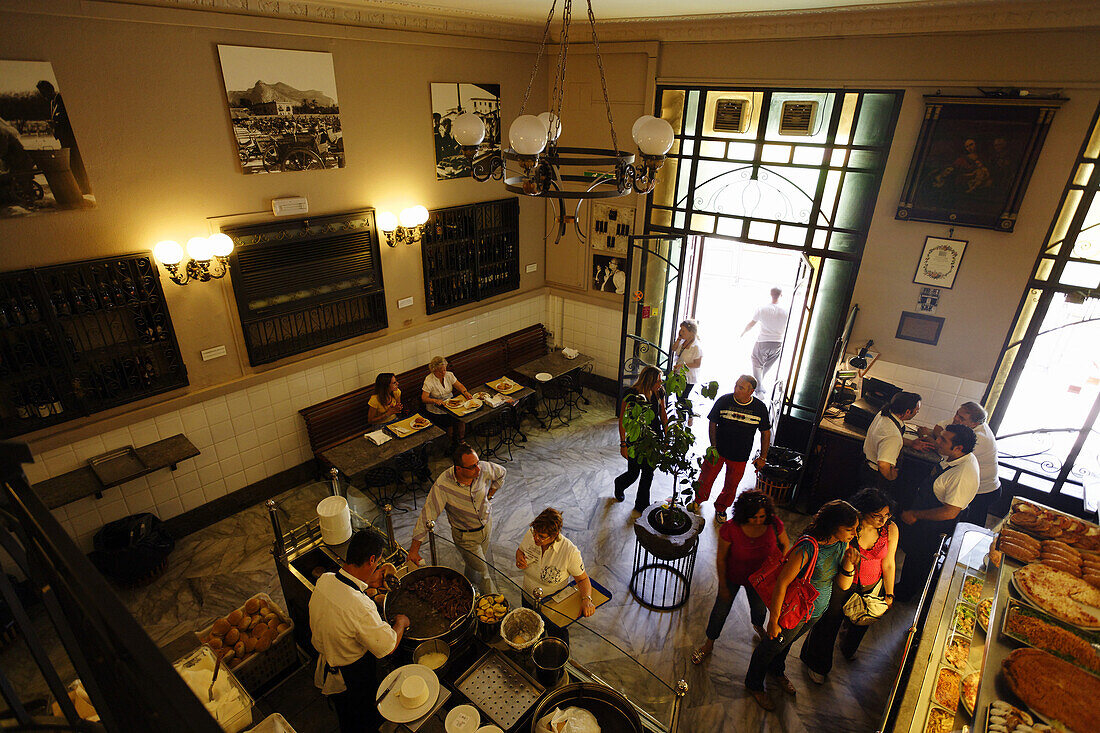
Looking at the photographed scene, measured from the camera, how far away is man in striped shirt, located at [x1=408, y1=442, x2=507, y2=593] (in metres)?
4.52

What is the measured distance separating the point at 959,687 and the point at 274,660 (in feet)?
14.4

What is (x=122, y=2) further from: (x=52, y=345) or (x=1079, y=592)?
(x=1079, y=592)

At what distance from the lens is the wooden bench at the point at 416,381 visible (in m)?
6.97

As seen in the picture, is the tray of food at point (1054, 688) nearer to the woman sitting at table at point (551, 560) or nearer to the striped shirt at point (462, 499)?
the woman sitting at table at point (551, 560)

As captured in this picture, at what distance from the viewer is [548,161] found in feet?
10.7

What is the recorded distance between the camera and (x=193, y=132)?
544cm

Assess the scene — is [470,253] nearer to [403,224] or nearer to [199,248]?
[403,224]

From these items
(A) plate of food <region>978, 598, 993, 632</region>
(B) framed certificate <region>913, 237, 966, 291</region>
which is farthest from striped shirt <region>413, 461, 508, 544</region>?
(B) framed certificate <region>913, 237, 966, 291</region>

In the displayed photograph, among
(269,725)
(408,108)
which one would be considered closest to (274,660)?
(269,725)

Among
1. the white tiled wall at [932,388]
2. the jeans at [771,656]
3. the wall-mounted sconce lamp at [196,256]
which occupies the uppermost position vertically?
the wall-mounted sconce lamp at [196,256]

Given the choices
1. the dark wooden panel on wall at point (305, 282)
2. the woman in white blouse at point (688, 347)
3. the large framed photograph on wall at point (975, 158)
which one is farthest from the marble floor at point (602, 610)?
the large framed photograph on wall at point (975, 158)

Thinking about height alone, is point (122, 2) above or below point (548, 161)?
above

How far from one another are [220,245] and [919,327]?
24.5 feet

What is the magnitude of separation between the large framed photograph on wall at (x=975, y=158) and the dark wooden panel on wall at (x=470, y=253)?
530 cm
